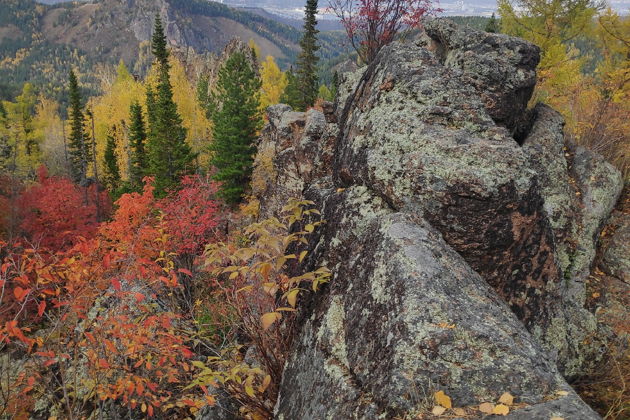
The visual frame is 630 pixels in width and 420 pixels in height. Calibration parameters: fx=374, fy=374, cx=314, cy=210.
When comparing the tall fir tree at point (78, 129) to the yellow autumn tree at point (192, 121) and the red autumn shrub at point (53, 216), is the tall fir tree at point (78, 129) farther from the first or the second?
the red autumn shrub at point (53, 216)

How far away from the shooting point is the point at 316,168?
28.5 feet

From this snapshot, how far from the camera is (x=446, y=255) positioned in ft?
13.6

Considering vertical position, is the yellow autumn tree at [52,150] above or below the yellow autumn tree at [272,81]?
below

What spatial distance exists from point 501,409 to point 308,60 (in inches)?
1721

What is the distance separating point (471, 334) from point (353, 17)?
1379 centimetres

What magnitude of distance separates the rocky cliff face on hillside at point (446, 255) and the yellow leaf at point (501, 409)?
6 cm

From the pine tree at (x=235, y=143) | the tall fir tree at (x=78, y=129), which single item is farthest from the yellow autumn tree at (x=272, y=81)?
the pine tree at (x=235, y=143)

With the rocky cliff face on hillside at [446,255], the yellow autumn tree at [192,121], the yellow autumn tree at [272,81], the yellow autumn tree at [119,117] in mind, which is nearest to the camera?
the rocky cliff face on hillside at [446,255]

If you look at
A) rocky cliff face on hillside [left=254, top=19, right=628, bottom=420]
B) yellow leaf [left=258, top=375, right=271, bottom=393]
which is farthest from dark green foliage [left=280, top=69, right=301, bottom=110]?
yellow leaf [left=258, top=375, right=271, bottom=393]

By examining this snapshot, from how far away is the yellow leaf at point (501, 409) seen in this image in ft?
8.73

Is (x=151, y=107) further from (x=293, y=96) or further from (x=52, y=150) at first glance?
(x=52, y=150)

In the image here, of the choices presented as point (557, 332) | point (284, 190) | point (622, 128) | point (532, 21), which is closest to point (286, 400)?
point (557, 332)

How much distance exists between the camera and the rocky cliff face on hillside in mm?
3119

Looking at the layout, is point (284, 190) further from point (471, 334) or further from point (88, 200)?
point (88, 200)
